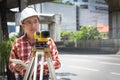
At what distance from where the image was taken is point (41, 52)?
12.3 ft

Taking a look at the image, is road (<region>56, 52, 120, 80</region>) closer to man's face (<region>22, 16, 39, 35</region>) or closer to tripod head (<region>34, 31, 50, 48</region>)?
man's face (<region>22, 16, 39, 35</region>)

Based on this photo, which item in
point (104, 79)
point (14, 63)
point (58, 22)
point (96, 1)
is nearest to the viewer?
point (14, 63)

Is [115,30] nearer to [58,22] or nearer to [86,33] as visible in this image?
[58,22]

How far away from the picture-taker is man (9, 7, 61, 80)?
4156mm

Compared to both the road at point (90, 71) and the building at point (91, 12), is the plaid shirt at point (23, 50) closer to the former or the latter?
the road at point (90, 71)

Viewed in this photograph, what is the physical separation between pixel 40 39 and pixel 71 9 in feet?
487

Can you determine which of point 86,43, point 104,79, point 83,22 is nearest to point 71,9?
point 83,22

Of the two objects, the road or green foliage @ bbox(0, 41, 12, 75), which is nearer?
green foliage @ bbox(0, 41, 12, 75)

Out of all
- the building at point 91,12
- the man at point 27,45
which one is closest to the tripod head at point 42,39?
the man at point 27,45

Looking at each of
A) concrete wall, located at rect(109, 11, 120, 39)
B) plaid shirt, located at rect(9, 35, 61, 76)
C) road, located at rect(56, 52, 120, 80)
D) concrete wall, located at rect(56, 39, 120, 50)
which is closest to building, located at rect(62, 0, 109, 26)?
concrete wall, located at rect(56, 39, 120, 50)

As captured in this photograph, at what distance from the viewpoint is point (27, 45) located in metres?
Answer: 4.37

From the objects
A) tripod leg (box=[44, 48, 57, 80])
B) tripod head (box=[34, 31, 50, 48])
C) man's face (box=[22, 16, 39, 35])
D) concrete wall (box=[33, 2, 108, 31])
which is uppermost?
concrete wall (box=[33, 2, 108, 31])

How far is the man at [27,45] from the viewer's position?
4156mm

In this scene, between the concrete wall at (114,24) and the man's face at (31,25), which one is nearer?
the man's face at (31,25)
